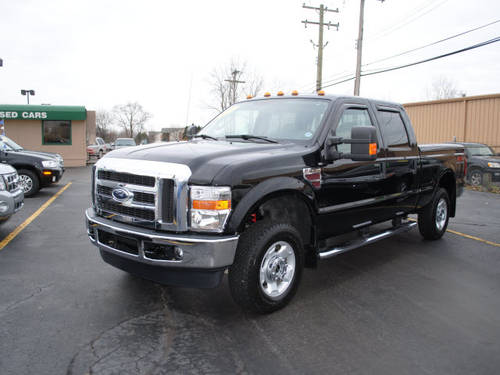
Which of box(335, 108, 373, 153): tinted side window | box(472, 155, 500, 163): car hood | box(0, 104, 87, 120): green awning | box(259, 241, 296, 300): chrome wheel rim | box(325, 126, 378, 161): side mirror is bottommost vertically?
box(259, 241, 296, 300): chrome wheel rim

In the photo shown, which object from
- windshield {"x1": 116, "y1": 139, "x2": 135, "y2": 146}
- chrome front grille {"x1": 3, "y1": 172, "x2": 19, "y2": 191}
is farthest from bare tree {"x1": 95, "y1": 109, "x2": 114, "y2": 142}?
chrome front grille {"x1": 3, "y1": 172, "x2": 19, "y2": 191}

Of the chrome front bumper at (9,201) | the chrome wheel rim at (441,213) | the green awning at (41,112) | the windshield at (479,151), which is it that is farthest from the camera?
the green awning at (41,112)

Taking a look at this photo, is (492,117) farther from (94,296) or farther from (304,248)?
(94,296)

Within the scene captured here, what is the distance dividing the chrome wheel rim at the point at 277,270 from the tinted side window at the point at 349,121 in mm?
1341

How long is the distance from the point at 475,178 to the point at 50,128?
20.8 meters

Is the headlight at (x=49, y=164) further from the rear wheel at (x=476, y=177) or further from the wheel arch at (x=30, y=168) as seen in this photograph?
the rear wheel at (x=476, y=177)

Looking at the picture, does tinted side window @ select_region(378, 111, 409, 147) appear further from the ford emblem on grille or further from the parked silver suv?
the parked silver suv

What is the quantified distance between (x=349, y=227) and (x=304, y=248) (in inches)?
29.1

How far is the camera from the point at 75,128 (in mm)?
23703

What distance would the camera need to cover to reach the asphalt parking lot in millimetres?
3049

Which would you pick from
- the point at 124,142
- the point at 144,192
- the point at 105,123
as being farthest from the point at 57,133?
the point at 105,123

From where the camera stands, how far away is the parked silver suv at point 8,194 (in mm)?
6307

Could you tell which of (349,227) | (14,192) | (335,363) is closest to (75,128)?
(14,192)

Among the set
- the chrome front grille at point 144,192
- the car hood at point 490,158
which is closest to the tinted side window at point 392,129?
the chrome front grille at point 144,192
